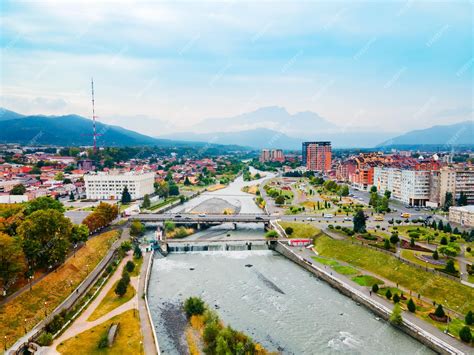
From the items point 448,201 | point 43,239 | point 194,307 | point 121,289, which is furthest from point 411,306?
point 448,201

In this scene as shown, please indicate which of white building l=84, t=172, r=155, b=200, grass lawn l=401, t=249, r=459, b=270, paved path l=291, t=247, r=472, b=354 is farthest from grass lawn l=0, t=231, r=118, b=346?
white building l=84, t=172, r=155, b=200

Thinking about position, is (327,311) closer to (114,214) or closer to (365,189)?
(114,214)

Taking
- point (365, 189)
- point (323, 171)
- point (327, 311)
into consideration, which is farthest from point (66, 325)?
point (323, 171)

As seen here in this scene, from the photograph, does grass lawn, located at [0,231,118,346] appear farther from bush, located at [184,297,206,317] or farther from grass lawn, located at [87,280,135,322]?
bush, located at [184,297,206,317]

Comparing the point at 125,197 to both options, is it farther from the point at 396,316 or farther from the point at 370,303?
the point at 396,316

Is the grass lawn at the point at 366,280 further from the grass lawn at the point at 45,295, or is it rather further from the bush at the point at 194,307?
the grass lawn at the point at 45,295
